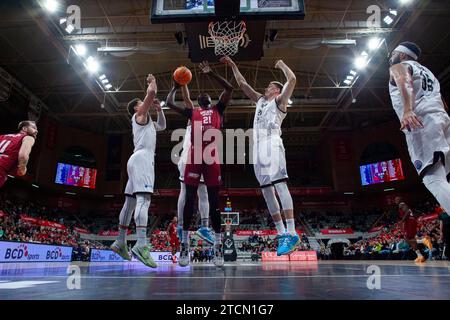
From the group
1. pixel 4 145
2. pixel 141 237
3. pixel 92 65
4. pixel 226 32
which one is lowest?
pixel 141 237

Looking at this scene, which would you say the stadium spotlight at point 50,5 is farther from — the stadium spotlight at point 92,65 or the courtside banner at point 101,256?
the courtside banner at point 101,256

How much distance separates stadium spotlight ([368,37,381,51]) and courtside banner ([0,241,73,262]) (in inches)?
597

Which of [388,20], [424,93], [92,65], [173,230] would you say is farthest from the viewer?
[92,65]

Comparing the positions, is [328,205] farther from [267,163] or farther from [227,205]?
[267,163]

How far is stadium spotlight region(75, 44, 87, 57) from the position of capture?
13.8m

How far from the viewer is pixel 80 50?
13953 mm

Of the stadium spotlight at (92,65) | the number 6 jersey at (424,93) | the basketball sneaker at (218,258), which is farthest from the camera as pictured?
the stadium spotlight at (92,65)

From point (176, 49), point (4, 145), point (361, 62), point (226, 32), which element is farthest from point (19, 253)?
point (361, 62)

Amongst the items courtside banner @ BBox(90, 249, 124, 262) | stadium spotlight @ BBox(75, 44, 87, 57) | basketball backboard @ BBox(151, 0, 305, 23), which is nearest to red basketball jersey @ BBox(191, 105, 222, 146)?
basketball backboard @ BBox(151, 0, 305, 23)

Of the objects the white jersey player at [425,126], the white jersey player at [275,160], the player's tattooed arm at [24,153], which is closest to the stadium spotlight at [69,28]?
the player's tattooed arm at [24,153]

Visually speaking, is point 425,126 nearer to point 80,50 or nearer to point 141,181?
point 141,181

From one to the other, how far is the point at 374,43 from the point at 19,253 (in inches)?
612

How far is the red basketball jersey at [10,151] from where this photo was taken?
3.74 meters

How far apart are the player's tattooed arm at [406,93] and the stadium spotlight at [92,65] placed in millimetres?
14055
